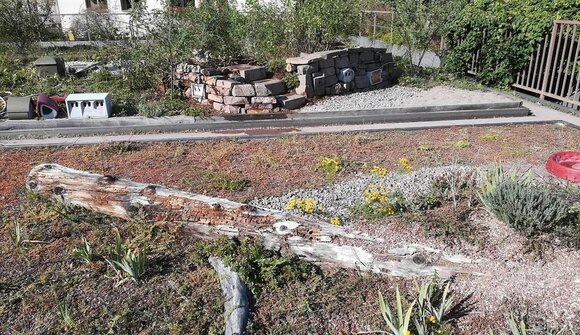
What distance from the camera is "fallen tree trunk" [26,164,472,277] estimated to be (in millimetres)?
3223

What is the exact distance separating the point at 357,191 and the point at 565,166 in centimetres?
248

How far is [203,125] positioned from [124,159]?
1.87 metres

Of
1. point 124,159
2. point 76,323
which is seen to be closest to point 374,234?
point 76,323

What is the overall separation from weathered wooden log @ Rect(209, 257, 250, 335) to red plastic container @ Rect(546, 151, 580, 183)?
152 inches

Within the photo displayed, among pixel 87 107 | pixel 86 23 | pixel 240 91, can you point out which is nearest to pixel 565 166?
pixel 240 91

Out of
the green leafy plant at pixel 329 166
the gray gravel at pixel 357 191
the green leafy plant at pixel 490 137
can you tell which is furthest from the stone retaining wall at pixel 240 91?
the gray gravel at pixel 357 191

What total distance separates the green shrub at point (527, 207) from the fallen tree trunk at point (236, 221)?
52 centimetres

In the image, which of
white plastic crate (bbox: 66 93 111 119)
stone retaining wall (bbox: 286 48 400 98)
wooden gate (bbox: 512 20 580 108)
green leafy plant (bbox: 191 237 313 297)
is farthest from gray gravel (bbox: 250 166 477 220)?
wooden gate (bbox: 512 20 580 108)

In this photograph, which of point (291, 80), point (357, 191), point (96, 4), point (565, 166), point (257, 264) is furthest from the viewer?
point (96, 4)

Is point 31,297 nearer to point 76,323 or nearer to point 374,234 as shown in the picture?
point 76,323

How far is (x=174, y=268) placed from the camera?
3486mm

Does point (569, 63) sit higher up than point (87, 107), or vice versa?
point (569, 63)

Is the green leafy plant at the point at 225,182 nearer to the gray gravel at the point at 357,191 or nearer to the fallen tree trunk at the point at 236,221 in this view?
the gray gravel at the point at 357,191

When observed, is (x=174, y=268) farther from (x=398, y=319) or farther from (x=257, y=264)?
(x=398, y=319)
